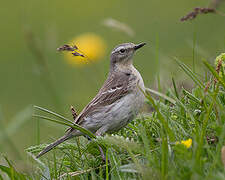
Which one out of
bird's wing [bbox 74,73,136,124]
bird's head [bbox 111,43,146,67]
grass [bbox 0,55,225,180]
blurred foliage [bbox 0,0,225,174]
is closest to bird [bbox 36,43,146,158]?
bird's wing [bbox 74,73,136,124]

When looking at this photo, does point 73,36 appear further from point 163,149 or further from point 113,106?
point 163,149

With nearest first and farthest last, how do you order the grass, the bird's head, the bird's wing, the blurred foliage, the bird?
the grass, the bird, the bird's wing, the bird's head, the blurred foliage

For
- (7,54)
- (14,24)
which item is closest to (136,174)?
(7,54)

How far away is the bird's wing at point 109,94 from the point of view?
6.77 m

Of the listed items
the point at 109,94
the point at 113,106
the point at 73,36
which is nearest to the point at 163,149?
the point at 113,106

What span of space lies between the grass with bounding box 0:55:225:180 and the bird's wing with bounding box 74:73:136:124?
1.66 feet

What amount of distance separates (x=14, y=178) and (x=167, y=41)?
12072 mm

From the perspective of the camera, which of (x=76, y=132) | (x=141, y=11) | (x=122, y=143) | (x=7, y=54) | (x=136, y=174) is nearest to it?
(x=122, y=143)

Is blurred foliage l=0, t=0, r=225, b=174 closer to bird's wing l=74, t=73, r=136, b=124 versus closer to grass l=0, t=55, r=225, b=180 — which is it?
bird's wing l=74, t=73, r=136, b=124

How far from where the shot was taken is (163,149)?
437 cm

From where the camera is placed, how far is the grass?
4.31 m

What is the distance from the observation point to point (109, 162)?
17.2 feet

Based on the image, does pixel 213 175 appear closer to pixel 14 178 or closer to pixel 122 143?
pixel 122 143

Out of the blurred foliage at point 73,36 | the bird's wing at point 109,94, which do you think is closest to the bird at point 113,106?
the bird's wing at point 109,94
